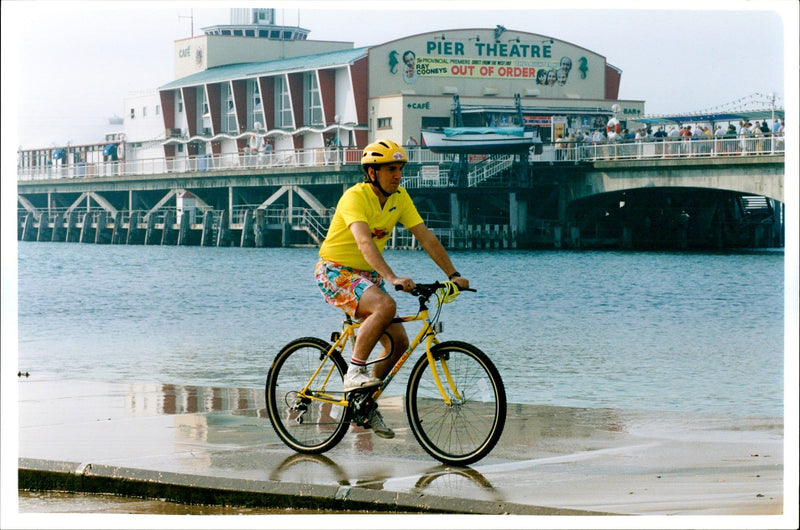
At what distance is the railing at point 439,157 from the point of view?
56.2 meters

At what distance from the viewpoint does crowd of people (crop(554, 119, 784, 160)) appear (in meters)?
55.8

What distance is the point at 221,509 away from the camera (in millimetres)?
6102

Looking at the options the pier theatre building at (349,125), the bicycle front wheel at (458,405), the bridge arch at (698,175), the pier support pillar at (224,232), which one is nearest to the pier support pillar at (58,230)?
the pier theatre building at (349,125)

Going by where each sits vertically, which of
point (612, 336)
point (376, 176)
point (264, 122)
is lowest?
point (612, 336)

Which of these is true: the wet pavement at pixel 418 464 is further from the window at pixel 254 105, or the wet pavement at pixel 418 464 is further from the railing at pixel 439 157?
the window at pixel 254 105

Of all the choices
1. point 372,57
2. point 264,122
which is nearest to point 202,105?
point 264,122

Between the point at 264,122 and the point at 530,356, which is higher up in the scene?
the point at 264,122

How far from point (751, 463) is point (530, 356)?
15701 millimetres

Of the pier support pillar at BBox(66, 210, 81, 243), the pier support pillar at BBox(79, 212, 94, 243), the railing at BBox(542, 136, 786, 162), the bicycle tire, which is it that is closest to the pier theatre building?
the pier support pillar at BBox(66, 210, 81, 243)

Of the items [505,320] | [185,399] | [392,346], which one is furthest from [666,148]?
[392,346]

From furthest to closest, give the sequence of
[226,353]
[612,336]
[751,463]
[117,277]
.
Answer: [117,277] → [612,336] → [226,353] → [751,463]

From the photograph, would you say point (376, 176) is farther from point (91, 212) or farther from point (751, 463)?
point (91, 212)

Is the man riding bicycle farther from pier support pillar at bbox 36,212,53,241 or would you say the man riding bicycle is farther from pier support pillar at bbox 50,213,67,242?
pier support pillar at bbox 36,212,53,241

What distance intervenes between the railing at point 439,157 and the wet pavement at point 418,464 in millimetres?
48017
